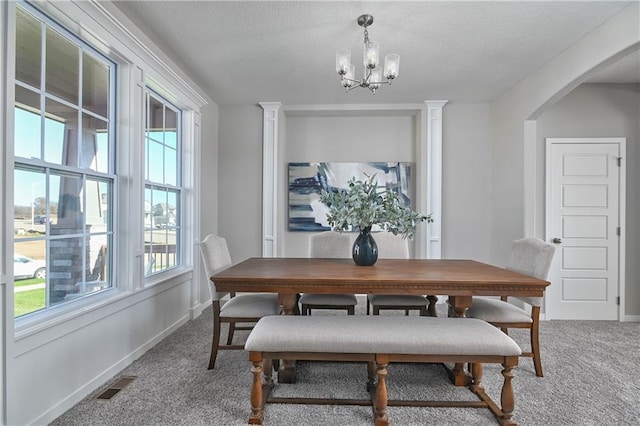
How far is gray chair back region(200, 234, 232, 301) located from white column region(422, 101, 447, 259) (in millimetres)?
2568

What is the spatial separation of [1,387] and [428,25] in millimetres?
3297

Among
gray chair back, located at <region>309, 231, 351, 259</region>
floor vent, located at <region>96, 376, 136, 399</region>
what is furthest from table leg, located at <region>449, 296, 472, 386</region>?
floor vent, located at <region>96, 376, 136, 399</region>

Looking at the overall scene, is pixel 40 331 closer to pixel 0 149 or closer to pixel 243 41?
pixel 0 149

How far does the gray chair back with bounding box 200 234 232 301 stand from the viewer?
231 cm

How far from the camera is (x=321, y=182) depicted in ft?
13.9

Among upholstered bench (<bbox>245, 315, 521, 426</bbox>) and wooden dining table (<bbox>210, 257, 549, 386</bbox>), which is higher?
wooden dining table (<bbox>210, 257, 549, 386</bbox>)

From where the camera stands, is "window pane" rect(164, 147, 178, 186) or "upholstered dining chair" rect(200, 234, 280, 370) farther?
"window pane" rect(164, 147, 178, 186)

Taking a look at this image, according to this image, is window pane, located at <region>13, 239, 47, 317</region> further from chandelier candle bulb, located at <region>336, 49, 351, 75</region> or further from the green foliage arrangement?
chandelier candle bulb, located at <region>336, 49, 351, 75</region>

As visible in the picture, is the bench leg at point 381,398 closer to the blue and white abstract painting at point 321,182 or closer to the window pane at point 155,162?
the window pane at point 155,162

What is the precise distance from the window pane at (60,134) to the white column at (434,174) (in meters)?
3.53

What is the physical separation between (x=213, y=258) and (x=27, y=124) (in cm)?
132

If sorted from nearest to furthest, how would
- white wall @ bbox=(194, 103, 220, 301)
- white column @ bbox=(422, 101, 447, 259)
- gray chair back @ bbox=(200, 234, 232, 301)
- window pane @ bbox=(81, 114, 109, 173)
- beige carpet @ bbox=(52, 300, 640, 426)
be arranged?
beige carpet @ bbox=(52, 300, 640, 426), window pane @ bbox=(81, 114, 109, 173), gray chair back @ bbox=(200, 234, 232, 301), white wall @ bbox=(194, 103, 220, 301), white column @ bbox=(422, 101, 447, 259)

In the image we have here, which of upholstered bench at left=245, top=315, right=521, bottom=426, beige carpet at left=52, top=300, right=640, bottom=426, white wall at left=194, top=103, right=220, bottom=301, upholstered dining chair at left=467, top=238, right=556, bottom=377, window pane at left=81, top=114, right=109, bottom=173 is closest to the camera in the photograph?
upholstered bench at left=245, top=315, right=521, bottom=426

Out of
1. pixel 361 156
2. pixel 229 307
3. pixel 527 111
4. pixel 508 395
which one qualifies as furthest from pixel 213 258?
pixel 527 111
